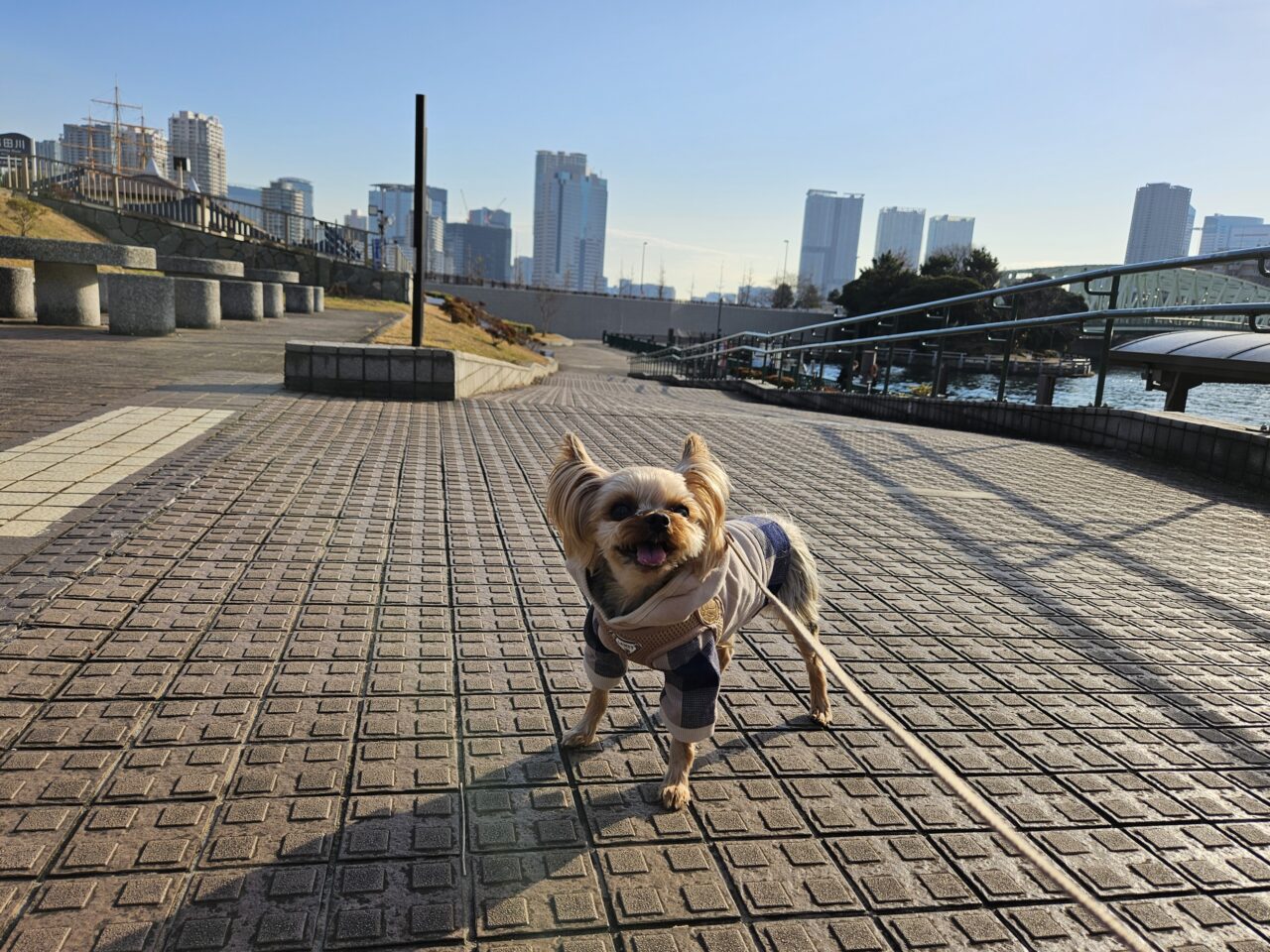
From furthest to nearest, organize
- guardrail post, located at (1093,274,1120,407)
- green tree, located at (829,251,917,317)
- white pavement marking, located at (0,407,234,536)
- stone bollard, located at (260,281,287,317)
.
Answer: green tree, located at (829,251,917,317)
stone bollard, located at (260,281,287,317)
guardrail post, located at (1093,274,1120,407)
white pavement marking, located at (0,407,234,536)

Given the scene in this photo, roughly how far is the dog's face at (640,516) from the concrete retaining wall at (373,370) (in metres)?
7.36

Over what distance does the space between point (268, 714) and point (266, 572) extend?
1382 mm

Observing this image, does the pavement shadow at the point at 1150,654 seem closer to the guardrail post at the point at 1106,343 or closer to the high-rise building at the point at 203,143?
the guardrail post at the point at 1106,343

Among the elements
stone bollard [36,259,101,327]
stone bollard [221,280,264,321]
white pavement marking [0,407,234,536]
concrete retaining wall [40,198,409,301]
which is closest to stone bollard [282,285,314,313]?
stone bollard [221,280,264,321]

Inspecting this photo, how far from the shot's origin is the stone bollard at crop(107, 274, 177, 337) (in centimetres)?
1248

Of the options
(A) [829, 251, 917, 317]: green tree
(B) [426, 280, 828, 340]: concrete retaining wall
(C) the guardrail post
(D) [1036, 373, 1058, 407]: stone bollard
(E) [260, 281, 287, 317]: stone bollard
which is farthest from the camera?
(B) [426, 280, 828, 340]: concrete retaining wall

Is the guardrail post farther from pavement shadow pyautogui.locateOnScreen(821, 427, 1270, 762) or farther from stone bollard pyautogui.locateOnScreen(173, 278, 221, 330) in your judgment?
stone bollard pyautogui.locateOnScreen(173, 278, 221, 330)

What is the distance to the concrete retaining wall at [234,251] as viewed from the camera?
995 inches

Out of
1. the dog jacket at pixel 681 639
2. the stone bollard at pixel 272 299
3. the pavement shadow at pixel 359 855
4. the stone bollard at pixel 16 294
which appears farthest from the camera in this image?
the stone bollard at pixel 272 299

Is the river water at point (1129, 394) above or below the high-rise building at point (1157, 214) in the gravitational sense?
below

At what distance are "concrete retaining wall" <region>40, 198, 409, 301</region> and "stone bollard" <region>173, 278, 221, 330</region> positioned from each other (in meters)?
11.0

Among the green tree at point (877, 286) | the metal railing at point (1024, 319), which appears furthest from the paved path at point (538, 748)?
the green tree at point (877, 286)

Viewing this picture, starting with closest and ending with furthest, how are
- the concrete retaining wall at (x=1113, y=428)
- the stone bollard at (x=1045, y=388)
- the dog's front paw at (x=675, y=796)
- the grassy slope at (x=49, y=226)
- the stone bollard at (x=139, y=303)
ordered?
the dog's front paw at (x=675, y=796) < the concrete retaining wall at (x=1113, y=428) < the stone bollard at (x=1045, y=388) < the stone bollard at (x=139, y=303) < the grassy slope at (x=49, y=226)

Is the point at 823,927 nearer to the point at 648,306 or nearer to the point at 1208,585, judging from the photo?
the point at 1208,585
